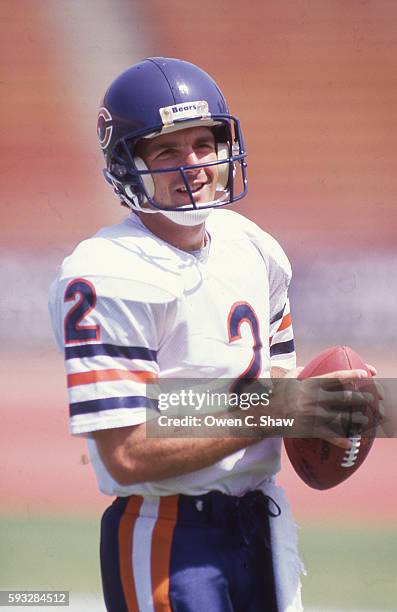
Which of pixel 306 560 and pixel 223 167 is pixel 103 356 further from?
pixel 306 560

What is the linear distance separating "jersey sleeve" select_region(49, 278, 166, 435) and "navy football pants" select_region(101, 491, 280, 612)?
200 mm

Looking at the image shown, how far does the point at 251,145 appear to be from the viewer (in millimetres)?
3336

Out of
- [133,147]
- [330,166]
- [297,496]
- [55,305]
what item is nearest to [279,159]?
[330,166]

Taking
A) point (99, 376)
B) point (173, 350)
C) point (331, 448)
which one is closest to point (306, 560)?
Answer: point (331, 448)

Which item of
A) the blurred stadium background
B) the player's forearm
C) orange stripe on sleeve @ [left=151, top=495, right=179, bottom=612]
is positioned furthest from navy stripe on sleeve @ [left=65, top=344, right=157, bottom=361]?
the blurred stadium background

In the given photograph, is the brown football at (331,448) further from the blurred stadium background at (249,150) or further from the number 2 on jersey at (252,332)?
the blurred stadium background at (249,150)

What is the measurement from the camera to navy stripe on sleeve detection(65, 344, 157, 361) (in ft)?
5.38

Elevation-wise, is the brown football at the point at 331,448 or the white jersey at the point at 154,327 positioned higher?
the white jersey at the point at 154,327

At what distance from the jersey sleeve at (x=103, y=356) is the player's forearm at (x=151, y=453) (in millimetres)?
29

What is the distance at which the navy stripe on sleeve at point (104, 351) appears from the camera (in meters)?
1.64

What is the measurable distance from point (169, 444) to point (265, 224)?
172 centimetres

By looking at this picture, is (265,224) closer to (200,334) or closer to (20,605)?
→ (20,605)

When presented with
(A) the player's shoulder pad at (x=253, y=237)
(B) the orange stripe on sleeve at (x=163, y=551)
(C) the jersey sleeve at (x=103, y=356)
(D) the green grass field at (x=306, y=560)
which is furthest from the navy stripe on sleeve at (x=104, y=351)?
(D) the green grass field at (x=306, y=560)

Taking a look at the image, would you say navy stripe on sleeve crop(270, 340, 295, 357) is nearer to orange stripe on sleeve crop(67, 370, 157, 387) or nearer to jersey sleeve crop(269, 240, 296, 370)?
jersey sleeve crop(269, 240, 296, 370)
